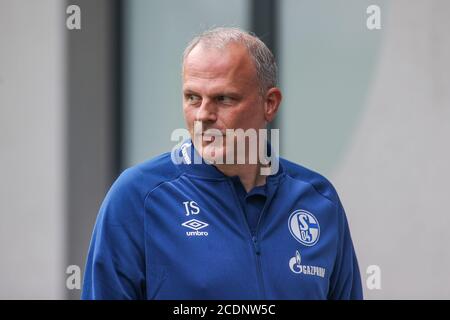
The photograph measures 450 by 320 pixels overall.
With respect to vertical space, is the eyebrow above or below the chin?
above

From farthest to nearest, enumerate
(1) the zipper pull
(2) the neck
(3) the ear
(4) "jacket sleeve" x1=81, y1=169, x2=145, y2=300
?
(3) the ear
(2) the neck
(1) the zipper pull
(4) "jacket sleeve" x1=81, y1=169, x2=145, y2=300

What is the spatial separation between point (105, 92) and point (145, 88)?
22cm

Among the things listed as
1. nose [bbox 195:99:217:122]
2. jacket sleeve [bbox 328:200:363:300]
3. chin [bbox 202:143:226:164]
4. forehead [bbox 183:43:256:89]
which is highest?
forehead [bbox 183:43:256:89]

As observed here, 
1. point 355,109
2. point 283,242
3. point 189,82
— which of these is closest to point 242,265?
point 283,242

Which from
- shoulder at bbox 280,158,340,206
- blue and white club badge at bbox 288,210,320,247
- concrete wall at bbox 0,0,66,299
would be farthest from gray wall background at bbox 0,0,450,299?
blue and white club badge at bbox 288,210,320,247

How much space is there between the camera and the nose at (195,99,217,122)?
2246 millimetres

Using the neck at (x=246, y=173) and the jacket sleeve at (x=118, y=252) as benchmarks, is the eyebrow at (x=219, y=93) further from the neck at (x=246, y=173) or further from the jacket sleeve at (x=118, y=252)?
the jacket sleeve at (x=118, y=252)

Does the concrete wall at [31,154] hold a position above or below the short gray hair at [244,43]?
below

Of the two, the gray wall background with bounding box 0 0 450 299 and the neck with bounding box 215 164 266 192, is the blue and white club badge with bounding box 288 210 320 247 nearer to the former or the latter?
the neck with bounding box 215 164 266 192

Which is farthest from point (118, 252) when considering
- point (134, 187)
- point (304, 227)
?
point (304, 227)

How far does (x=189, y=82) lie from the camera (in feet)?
7.45

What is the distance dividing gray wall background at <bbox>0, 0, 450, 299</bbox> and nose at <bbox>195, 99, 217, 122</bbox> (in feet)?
7.50

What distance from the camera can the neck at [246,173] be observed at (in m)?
2.35

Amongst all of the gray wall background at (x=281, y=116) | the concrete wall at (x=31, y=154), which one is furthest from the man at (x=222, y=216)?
the concrete wall at (x=31, y=154)
